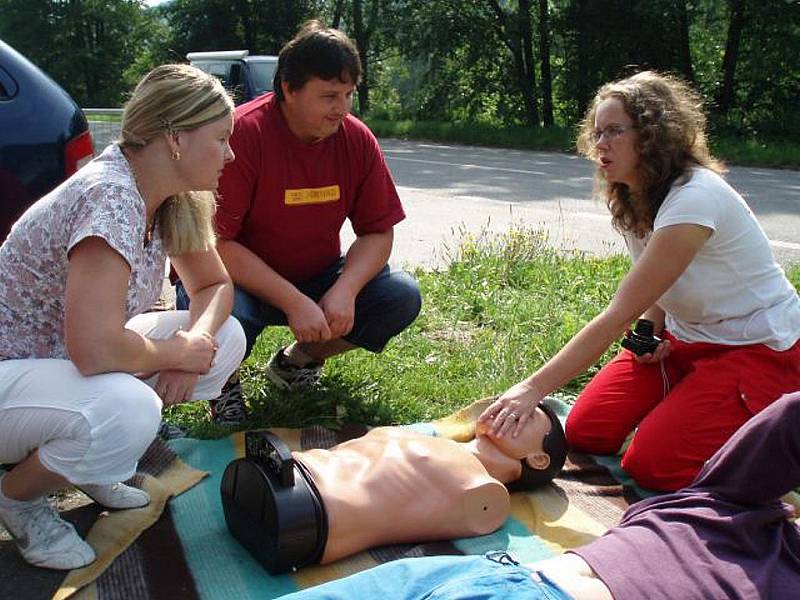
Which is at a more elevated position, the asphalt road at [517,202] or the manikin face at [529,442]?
the manikin face at [529,442]

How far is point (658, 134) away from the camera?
3.06 m

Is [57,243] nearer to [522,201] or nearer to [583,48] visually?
[522,201]

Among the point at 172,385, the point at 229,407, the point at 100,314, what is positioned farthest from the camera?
the point at 229,407

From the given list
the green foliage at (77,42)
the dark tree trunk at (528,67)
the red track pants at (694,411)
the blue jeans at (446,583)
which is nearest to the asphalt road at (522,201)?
the red track pants at (694,411)

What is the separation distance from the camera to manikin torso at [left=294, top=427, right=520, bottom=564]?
2.48 metres

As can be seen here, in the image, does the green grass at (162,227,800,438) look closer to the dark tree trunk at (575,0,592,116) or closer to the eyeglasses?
the eyeglasses

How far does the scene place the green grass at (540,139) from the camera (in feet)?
47.4

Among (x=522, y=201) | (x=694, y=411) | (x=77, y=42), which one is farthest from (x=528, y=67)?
(x=77, y=42)

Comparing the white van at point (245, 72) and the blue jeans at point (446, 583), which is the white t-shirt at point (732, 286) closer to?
the blue jeans at point (446, 583)

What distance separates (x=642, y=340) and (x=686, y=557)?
1580 millimetres

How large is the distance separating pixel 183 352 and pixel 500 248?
3.66 metres

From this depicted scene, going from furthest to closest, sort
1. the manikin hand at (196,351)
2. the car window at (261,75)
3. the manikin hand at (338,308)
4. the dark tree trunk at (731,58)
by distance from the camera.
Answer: the dark tree trunk at (731,58) < the car window at (261,75) < the manikin hand at (338,308) < the manikin hand at (196,351)

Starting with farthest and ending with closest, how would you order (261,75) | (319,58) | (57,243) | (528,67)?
1. (528,67)
2. (261,75)
3. (319,58)
4. (57,243)

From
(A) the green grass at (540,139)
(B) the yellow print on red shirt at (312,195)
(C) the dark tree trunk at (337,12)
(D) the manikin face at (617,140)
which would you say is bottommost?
(A) the green grass at (540,139)
